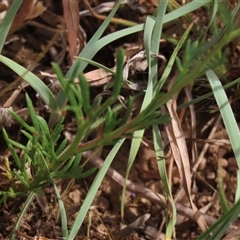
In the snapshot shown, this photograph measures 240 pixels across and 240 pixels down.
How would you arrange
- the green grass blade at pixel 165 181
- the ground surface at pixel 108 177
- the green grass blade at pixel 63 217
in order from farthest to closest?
the ground surface at pixel 108 177 < the green grass blade at pixel 165 181 < the green grass blade at pixel 63 217

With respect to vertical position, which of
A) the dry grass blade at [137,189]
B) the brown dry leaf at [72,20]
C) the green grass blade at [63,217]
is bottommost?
the dry grass blade at [137,189]

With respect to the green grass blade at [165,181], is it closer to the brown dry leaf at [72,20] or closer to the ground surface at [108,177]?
the ground surface at [108,177]

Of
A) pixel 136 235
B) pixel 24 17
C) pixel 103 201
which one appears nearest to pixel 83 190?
pixel 103 201

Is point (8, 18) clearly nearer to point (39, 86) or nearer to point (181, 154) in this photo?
point (39, 86)

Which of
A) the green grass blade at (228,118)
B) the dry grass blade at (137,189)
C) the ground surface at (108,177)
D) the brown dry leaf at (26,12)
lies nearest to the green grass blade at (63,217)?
the ground surface at (108,177)

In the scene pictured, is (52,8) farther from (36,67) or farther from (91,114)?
(91,114)

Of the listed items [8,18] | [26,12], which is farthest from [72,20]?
[8,18]

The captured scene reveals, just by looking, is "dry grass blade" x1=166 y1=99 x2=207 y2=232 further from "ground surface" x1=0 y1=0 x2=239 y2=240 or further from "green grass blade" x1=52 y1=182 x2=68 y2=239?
"green grass blade" x1=52 y1=182 x2=68 y2=239
